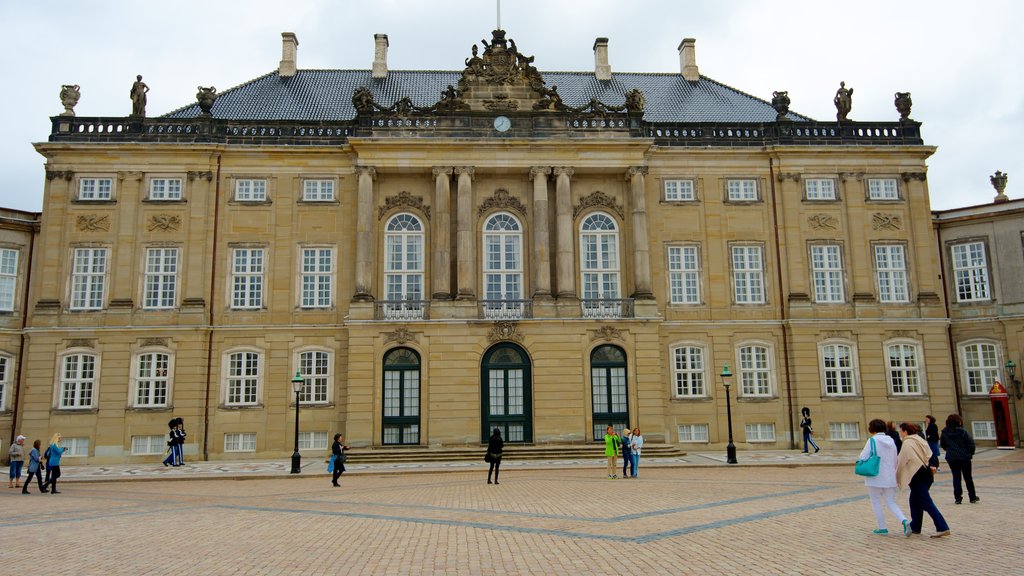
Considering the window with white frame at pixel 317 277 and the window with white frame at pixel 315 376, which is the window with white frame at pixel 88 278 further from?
the window with white frame at pixel 315 376

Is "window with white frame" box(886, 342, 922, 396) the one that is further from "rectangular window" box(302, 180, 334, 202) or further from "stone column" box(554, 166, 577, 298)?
"rectangular window" box(302, 180, 334, 202)

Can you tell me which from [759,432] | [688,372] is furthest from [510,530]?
[759,432]

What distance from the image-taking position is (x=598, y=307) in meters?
34.1

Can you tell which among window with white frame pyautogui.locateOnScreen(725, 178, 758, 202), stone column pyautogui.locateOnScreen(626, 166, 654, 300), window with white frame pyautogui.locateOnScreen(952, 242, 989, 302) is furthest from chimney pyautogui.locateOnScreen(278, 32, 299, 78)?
window with white frame pyautogui.locateOnScreen(952, 242, 989, 302)

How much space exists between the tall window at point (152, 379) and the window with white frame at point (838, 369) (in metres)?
30.0

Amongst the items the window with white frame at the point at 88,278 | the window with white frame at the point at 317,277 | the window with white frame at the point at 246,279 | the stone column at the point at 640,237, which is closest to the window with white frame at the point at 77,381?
the window with white frame at the point at 88,278

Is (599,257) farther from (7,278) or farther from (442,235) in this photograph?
(7,278)

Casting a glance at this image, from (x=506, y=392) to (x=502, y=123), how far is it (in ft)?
41.2

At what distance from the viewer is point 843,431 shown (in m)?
34.2

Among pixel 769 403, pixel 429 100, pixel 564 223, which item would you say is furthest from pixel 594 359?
pixel 429 100

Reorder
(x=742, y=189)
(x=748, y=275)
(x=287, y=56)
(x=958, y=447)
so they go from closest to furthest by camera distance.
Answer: (x=958, y=447) < (x=748, y=275) < (x=742, y=189) < (x=287, y=56)

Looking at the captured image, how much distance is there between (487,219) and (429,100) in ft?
33.4

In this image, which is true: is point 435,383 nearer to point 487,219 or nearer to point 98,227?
point 487,219

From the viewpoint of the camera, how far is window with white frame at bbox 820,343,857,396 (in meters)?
34.7
